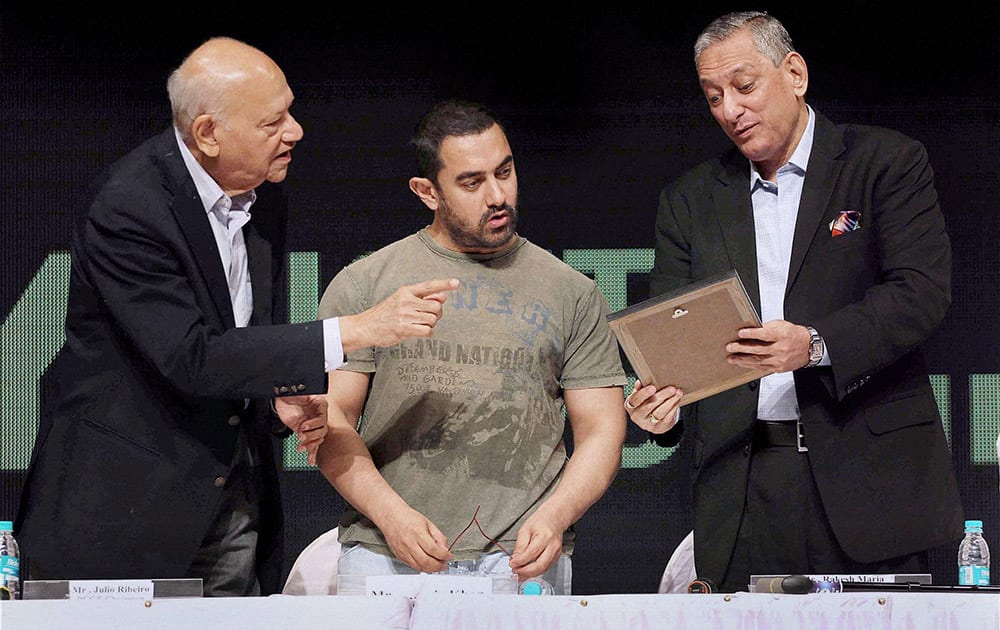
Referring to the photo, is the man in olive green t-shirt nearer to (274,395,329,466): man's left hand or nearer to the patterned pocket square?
(274,395,329,466): man's left hand

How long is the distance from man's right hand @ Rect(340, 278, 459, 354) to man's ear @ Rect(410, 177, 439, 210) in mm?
460

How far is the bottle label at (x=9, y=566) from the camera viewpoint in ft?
9.23

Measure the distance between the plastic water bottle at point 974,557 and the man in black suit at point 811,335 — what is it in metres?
0.16

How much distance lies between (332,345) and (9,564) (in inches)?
34.1

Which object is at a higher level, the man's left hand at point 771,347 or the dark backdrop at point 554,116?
the dark backdrop at point 554,116

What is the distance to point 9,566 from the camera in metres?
2.84

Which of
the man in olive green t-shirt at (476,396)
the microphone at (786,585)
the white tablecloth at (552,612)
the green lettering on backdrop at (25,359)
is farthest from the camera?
the green lettering on backdrop at (25,359)

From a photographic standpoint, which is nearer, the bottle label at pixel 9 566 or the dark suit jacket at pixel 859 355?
the bottle label at pixel 9 566

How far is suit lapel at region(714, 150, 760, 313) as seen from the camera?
3.07m

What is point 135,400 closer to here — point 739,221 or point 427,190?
point 427,190

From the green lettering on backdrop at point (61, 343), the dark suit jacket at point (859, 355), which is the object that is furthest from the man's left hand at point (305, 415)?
the green lettering on backdrop at point (61, 343)

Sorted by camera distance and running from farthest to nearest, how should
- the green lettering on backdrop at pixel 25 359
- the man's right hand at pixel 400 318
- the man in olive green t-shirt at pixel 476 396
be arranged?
the green lettering on backdrop at pixel 25 359
the man in olive green t-shirt at pixel 476 396
the man's right hand at pixel 400 318

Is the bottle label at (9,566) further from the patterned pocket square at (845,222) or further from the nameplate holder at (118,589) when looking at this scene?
the patterned pocket square at (845,222)

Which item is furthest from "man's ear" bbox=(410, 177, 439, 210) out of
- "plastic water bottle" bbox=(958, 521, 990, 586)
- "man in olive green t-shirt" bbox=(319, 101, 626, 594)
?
"plastic water bottle" bbox=(958, 521, 990, 586)
